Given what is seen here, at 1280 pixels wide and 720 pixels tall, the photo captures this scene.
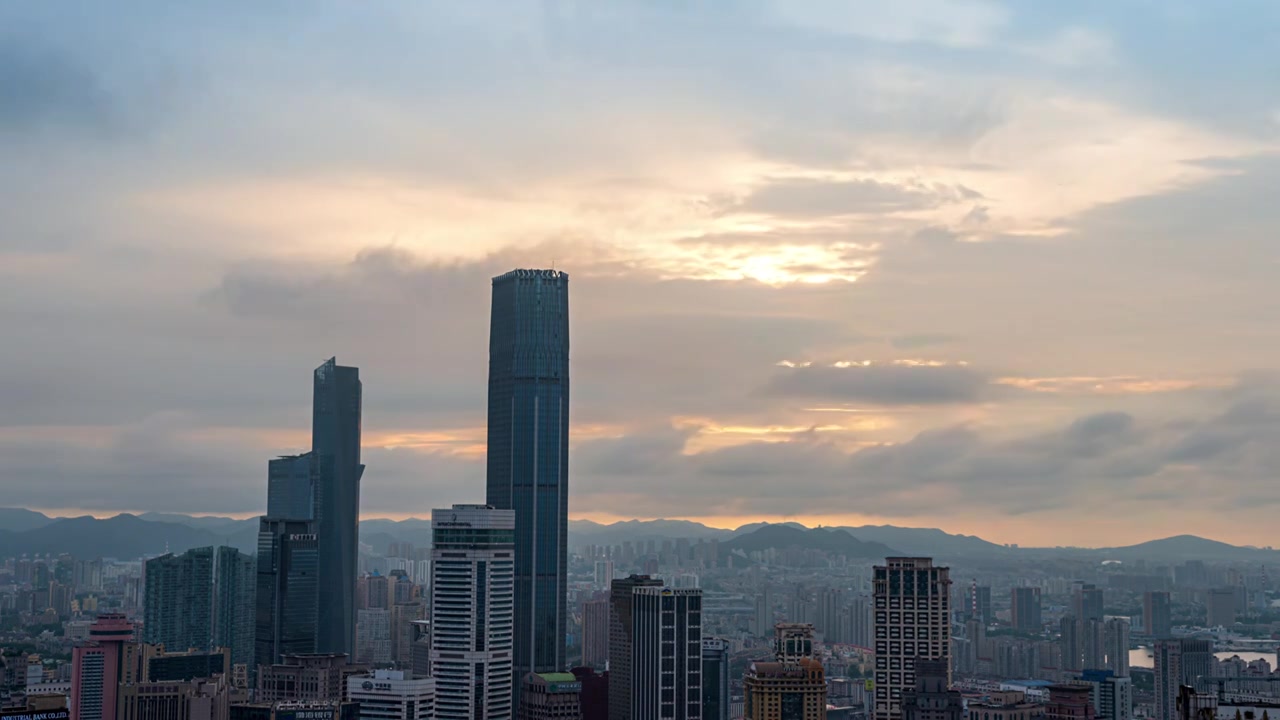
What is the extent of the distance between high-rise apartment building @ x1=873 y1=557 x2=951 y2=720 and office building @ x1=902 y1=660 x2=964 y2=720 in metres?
5.31

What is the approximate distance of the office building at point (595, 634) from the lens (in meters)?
173

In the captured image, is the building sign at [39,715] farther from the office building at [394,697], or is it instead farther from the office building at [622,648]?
the office building at [622,648]

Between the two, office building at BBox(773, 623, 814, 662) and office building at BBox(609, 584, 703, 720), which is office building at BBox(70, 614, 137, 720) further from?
office building at BBox(773, 623, 814, 662)

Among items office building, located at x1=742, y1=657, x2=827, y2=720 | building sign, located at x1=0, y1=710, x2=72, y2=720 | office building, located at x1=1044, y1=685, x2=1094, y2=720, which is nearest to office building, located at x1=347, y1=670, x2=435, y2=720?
office building, located at x1=742, y1=657, x2=827, y2=720

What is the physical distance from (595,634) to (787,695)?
222 feet

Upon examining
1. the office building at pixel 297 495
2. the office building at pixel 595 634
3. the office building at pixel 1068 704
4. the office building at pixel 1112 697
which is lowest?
the office building at pixel 1112 697

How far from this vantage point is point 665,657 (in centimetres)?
12394

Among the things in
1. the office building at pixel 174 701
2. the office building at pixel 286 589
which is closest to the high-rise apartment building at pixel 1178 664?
the office building at pixel 174 701

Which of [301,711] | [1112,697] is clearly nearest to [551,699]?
[301,711]

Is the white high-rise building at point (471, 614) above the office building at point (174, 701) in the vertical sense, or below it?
above

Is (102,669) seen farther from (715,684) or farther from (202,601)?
(202,601)

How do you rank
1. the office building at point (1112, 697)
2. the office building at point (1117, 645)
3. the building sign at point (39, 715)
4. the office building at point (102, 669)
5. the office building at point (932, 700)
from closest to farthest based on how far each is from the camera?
the building sign at point (39, 715), the office building at point (932, 700), the office building at point (102, 669), the office building at point (1112, 697), the office building at point (1117, 645)

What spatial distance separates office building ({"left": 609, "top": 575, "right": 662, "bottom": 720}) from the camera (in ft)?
416

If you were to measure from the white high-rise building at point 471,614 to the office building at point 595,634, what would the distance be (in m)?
52.8
